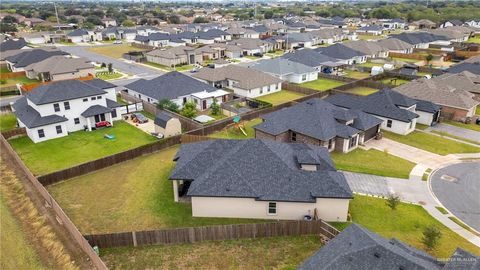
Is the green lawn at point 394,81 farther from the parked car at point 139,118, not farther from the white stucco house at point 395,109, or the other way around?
the parked car at point 139,118

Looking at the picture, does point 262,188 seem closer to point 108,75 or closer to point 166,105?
point 166,105

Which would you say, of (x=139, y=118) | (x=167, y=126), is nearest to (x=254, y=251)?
(x=167, y=126)

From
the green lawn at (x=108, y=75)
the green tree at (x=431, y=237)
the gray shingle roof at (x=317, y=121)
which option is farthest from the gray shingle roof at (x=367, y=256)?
the green lawn at (x=108, y=75)

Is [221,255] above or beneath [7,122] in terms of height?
beneath

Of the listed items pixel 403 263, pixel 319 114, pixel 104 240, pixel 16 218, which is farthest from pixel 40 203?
pixel 319 114

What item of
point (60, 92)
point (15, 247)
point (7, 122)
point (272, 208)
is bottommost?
point (15, 247)

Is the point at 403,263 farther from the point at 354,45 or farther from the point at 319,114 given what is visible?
the point at 354,45

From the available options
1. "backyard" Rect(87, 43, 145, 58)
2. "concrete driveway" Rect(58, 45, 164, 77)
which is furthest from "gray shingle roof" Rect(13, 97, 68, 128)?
"backyard" Rect(87, 43, 145, 58)
